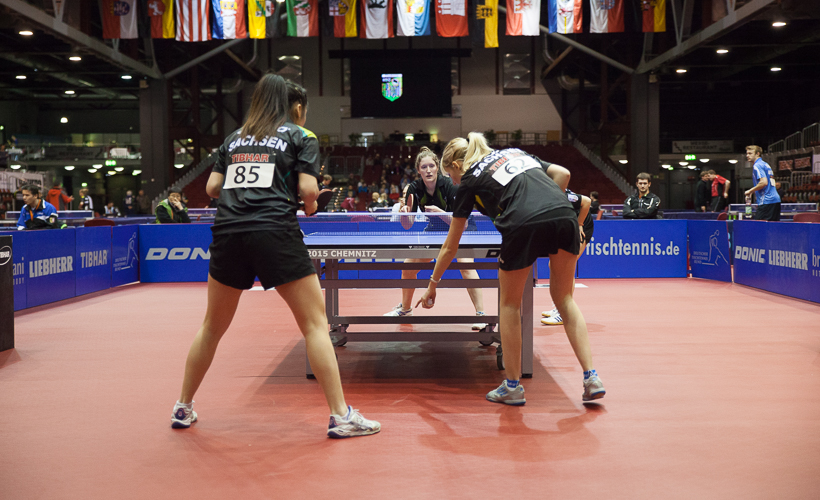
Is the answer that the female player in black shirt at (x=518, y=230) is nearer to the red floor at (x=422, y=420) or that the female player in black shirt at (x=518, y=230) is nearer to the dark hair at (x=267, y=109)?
the red floor at (x=422, y=420)

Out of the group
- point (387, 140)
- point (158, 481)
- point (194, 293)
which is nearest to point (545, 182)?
point (158, 481)

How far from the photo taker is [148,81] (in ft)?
80.2

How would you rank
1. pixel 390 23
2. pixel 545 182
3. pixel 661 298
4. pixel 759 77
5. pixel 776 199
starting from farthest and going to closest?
pixel 759 77, pixel 390 23, pixel 776 199, pixel 661 298, pixel 545 182

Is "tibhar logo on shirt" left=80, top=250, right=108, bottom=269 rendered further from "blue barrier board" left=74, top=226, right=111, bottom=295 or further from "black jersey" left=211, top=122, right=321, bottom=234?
"black jersey" left=211, top=122, right=321, bottom=234

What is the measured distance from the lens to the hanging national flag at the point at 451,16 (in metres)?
19.2

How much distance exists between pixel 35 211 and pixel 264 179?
7846mm

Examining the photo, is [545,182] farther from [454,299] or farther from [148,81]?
[148,81]

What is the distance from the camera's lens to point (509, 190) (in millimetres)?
3652

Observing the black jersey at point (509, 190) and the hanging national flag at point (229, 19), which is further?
the hanging national flag at point (229, 19)

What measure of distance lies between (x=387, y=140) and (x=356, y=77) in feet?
16.2

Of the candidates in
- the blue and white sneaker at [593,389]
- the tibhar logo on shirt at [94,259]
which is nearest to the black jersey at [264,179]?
the blue and white sneaker at [593,389]

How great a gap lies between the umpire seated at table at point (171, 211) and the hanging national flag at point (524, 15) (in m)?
11.8

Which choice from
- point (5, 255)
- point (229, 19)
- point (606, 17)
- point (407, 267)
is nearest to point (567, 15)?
point (606, 17)

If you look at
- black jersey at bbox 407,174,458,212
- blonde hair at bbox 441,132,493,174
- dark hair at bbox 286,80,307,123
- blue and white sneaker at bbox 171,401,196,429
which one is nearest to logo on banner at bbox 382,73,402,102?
black jersey at bbox 407,174,458,212
